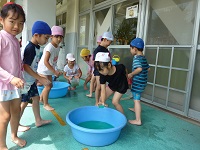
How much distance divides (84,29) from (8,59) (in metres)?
4.39

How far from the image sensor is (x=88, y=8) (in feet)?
16.6

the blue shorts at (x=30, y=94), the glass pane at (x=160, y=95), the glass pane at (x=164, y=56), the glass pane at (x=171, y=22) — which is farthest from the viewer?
the glass pane at (x=160, y=95)

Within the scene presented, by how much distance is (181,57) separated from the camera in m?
2.55

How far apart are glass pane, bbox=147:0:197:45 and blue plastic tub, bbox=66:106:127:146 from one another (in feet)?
5.29

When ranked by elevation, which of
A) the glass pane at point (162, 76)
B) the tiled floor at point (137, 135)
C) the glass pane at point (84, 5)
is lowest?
the tiled floor at point (137, 135)

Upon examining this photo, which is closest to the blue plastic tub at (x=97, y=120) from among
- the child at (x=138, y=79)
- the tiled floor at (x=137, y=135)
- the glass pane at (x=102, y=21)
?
the tiled floor at (x=137, y=135)

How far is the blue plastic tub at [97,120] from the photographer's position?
4.84 ft

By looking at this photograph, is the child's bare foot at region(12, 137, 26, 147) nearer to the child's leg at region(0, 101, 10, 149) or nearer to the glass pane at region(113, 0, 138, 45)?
the child's leg at region(0, 101, 10, 149)

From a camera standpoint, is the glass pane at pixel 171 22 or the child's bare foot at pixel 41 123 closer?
the child's bare foot at pixel 41 123

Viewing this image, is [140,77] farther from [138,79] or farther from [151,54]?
[151,54]

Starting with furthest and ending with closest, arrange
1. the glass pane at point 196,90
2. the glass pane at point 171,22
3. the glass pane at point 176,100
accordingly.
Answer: the glass pane at point 176,100 → the glass pane at point 171,22 → the glass pane at point 196,90

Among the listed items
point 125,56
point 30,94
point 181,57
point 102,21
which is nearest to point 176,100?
point 181,57

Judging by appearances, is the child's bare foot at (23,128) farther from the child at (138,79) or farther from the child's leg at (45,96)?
the child at (138,79)

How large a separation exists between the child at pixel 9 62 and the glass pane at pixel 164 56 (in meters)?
2.24
